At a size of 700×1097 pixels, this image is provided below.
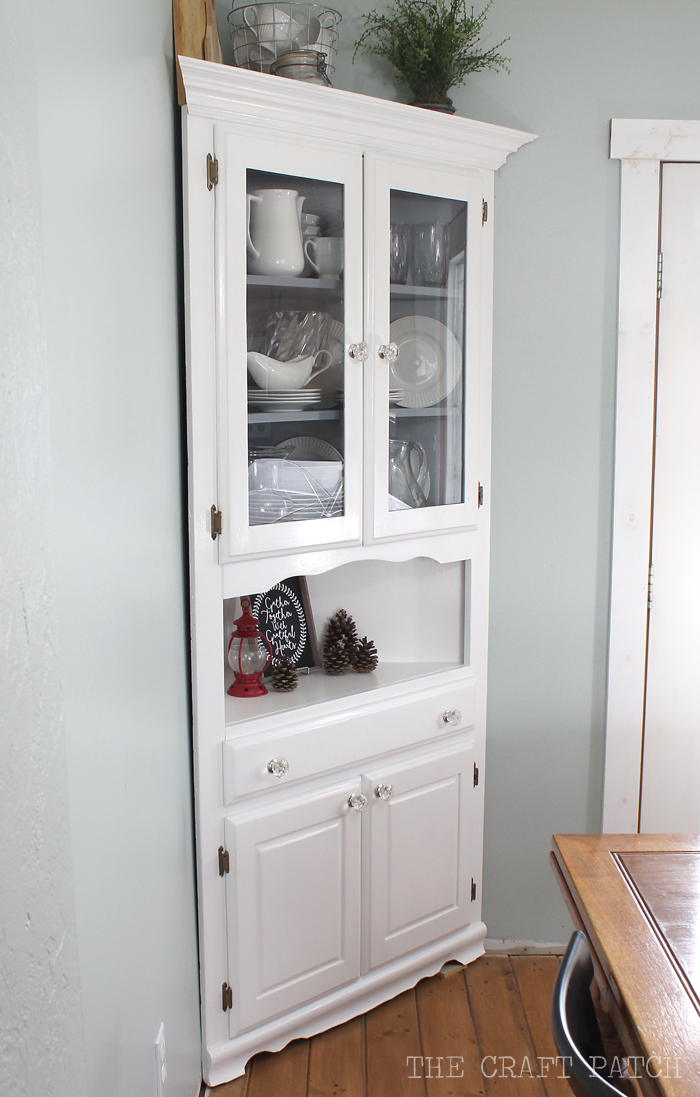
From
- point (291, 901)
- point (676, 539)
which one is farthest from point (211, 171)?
point (291, 901)

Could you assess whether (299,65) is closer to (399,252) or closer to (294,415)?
(399,252)

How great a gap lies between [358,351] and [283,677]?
764 millimetres

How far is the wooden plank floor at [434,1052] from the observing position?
178 centimetres

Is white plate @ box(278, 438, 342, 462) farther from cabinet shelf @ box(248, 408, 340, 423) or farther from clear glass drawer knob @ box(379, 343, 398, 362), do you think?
clear glass drawer knob @ box(379, 343, 398, 362)

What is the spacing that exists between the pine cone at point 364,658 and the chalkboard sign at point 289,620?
0.33 ft

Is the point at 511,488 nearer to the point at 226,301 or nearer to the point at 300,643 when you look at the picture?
the point at 300,643

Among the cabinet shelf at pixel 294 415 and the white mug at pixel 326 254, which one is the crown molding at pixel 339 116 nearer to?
the white mug at pixel 326 254

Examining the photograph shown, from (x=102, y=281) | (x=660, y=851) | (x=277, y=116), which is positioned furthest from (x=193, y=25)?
(x=660, y=851)

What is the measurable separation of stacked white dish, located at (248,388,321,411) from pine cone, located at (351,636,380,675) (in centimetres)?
66

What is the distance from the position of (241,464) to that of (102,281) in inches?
24.4

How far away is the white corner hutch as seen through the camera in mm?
1601

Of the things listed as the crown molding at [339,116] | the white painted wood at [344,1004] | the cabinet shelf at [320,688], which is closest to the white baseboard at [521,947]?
the white painted wood at [344,1004]

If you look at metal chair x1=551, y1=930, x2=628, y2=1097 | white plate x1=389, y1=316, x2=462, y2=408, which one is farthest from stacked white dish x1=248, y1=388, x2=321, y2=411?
metal chair x1=551, y1=930, x2=628, y2=1097

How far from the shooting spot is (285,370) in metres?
1.68
